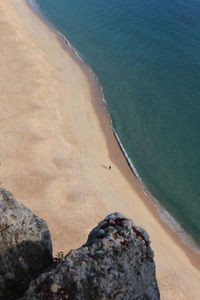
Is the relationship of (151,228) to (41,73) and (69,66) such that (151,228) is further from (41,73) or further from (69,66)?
(69,66)

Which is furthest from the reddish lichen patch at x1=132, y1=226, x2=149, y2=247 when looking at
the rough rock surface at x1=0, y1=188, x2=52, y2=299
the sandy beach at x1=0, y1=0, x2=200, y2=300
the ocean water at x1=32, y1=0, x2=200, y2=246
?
the ocean water at x1=32, y1=0, x2=200, y2=246

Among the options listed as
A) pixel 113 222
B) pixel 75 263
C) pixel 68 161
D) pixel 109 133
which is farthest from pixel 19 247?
pixel 109 133

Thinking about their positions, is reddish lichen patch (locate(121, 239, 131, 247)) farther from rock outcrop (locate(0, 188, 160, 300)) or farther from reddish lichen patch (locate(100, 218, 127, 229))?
reddish lichen patch (locate(100, 218, 127, 229))

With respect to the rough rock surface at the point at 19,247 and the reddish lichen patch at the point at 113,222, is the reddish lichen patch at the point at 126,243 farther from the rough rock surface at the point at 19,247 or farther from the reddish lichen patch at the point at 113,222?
the rough rock surface at the point at 19,247

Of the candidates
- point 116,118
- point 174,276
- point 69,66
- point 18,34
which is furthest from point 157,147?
point 18,34

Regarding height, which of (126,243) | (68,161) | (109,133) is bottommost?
(68,161)

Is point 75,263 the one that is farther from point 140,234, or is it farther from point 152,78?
point 152,78
